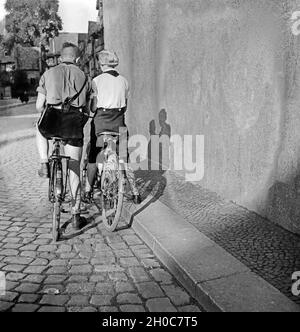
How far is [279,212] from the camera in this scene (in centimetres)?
416

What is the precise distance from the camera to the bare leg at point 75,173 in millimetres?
4359

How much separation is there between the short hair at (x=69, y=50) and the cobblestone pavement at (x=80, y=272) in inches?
77.3

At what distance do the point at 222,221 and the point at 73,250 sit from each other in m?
1.66

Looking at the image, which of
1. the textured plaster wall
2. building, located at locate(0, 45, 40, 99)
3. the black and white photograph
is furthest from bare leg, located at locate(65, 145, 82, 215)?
building, located at locate(0, 45, 40, 99)

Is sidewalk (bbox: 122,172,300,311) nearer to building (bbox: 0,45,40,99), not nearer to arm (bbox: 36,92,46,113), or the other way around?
arm (bbox: 36,92,46,113)

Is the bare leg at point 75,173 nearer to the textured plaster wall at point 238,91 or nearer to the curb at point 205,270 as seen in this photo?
the curb at point 205,270

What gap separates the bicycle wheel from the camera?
14.1 ft

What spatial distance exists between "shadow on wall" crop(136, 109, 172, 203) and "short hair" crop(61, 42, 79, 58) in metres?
2.15

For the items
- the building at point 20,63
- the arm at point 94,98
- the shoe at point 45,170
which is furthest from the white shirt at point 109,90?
the building at point 20,63

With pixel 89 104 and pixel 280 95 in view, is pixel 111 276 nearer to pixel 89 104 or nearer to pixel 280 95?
pixel 89 104

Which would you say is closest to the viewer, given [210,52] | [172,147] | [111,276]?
[111,276]
